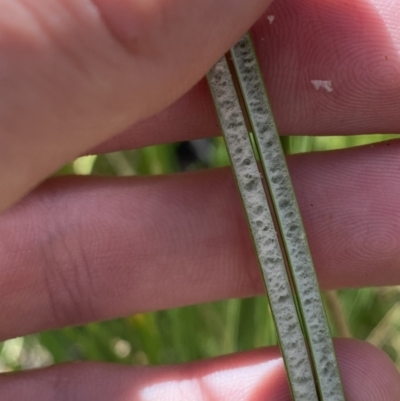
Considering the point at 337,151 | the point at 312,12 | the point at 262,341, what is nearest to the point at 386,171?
the point at 337,151

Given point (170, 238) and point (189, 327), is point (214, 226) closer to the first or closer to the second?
point (170, 238)

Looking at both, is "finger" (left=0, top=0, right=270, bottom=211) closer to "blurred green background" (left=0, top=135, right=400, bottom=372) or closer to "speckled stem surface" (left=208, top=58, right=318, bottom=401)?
"speckled stem surface" (left=208, top=58, right=318, bottom=401)

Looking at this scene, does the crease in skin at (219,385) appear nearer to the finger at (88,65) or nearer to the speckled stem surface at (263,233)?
the speckled stem surface at (263,233)

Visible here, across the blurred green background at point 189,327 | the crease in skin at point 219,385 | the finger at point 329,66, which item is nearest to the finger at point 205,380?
the crease in skin at point 219,385

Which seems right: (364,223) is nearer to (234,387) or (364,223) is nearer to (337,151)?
(337,151)

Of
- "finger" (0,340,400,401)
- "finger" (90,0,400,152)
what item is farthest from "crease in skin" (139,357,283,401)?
"finger" (90,0,400,152)
